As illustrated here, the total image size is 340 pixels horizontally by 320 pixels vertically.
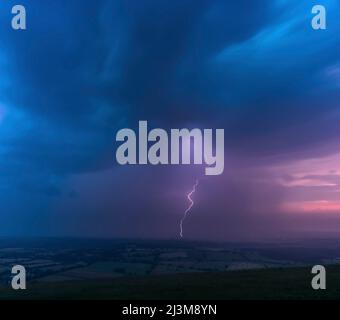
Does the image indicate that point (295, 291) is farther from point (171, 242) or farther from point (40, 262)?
point (40, 262)

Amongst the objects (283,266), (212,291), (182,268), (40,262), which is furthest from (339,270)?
(40,262)

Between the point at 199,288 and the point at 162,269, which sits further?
the point at 162,269

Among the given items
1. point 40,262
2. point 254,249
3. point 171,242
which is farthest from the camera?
point 254,249

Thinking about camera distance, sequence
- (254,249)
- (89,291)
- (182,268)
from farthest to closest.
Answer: (254,249), (182,268), (89,291)
